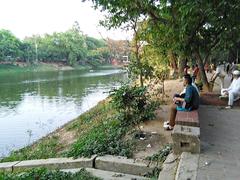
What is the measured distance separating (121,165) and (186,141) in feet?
4.13

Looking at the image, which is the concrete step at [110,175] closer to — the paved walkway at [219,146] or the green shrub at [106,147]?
the green shrub at [106,147]

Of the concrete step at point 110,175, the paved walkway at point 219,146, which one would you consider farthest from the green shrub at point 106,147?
the paved walkway at point 219,146

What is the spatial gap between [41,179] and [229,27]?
27.4 feet

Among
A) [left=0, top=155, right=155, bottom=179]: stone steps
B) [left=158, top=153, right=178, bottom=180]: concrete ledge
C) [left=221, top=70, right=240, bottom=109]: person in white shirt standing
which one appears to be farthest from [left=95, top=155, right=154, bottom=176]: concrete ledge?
[left=221, top=70, right=240, bottom=109]: person in white shirt standing

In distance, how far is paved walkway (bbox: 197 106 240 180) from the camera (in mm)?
4484

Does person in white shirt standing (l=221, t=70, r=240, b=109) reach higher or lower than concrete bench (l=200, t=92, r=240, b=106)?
higher

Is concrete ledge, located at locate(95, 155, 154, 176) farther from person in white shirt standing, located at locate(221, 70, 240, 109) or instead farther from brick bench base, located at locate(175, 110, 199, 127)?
person in white shirt standing, located at locate(221, 70, 240, 109)

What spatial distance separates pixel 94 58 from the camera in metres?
102

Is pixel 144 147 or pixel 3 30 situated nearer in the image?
pixel 144 147

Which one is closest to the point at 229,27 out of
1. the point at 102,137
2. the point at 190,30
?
the point at 190,30

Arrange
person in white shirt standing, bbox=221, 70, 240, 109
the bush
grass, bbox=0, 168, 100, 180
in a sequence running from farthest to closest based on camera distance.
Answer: person in white shirt standing, bbox=221, 70, 240, 109 < the bush < grass, bbox=0, 168, 100, 180

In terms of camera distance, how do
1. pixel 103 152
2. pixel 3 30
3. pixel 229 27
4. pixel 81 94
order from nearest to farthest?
1. pixel 103 152
2. pixel 229 27
3. pixel 81 94
4. pixel 3 30

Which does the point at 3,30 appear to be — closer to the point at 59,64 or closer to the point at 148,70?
the point at 59,64

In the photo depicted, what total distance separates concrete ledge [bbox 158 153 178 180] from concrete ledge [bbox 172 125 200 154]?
167mm
